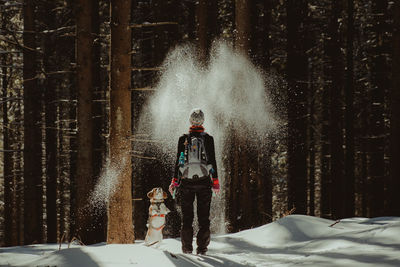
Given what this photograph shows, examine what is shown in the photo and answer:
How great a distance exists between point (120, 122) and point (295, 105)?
8.93 metres

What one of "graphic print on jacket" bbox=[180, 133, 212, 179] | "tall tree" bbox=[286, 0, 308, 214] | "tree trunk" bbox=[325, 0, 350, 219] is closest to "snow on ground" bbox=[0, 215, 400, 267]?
"graphic print on jacket" bbox=[180, 133, 212, 179]

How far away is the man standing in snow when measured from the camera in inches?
242

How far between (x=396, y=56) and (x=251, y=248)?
22.6 feet

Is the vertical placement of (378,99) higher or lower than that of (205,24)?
lower

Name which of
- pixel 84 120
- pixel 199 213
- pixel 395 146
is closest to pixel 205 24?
pixel 84 120

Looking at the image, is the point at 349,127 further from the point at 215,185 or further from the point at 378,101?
the point at 215,185

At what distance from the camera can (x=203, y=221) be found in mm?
6270

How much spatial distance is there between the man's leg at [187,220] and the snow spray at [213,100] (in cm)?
285

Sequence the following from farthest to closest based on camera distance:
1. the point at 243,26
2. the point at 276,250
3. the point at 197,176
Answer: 1. the point at 243,26
2. the point at 276,250
3. the point at 197,176

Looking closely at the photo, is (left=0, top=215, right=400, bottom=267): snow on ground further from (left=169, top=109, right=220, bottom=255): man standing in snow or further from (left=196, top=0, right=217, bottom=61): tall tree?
(left=196, top=0, right=217, bottom=61): tall tree

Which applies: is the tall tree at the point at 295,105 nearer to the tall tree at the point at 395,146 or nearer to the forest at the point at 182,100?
the forest at the point at 182,100

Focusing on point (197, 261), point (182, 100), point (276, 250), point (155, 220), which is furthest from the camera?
point (182, 100)

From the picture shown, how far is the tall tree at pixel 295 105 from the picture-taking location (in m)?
14.1

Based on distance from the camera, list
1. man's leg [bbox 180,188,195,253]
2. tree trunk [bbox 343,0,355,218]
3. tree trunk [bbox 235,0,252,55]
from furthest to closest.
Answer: tree trunk [bbox 343,0,355,218], tree trunk [bbox 235,0,252,55], man's leg [bbox 180,188,195,253]
